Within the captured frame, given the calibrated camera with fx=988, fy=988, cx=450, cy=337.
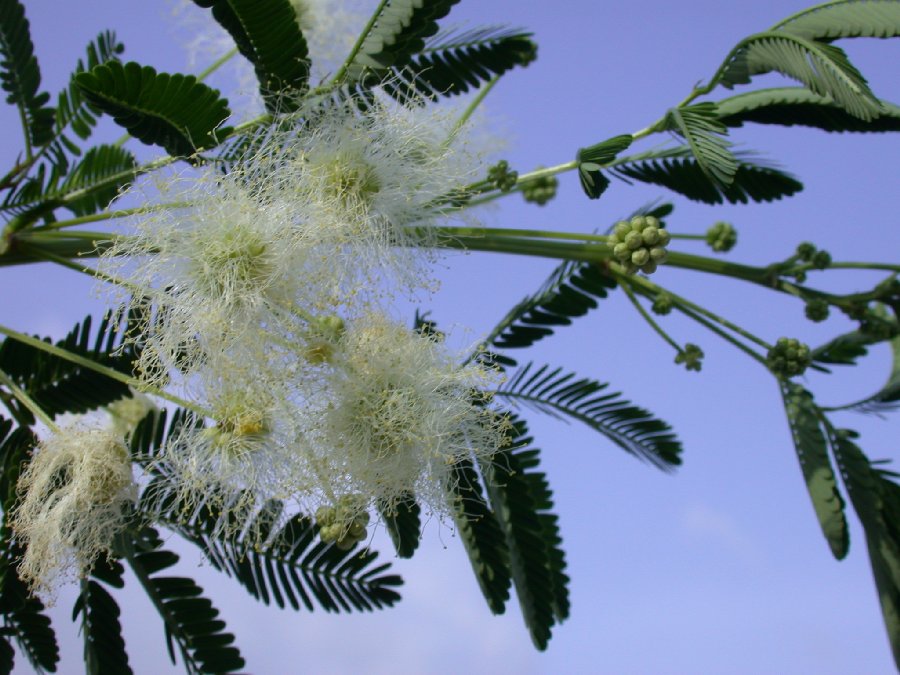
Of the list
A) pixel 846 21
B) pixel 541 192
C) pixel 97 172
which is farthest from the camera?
pixel 541 192

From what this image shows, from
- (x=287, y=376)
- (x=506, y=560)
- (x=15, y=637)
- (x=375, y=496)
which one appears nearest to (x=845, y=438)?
(x=506, y=560)

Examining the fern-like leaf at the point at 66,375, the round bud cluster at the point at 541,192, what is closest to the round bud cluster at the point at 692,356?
the round bud cluster at the point at 541,192

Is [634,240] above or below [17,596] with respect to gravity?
above

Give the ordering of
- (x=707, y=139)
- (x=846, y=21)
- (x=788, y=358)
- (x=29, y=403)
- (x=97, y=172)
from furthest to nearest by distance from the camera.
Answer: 1. (x=97, y=172)
2. (x=788, y=358)
3. (x=29, y=403)
4. (x=846, y=21)
5. (x=707, y=139)

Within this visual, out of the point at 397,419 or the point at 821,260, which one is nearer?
the point at 397,419

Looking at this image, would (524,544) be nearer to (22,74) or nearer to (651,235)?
(651,235)

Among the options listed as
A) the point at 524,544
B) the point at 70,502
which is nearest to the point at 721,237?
the point at 524,544

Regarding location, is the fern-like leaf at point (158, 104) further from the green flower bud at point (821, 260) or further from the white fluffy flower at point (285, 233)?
the green flower bud at point (821, 260)

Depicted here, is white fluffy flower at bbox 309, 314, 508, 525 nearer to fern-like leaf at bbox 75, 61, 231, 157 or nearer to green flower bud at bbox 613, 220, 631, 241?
green flower bud at bbox 613, 220, 631, 241
